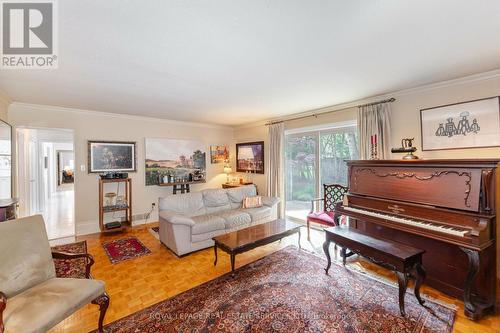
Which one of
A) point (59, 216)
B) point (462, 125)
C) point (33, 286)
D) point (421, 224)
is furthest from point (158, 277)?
point (59, 216)

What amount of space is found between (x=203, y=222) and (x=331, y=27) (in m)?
3.05

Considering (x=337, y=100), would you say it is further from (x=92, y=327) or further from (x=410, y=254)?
(x=92, y=327)

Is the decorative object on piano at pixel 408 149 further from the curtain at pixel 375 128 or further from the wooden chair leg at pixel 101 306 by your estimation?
the wooden chair leg at pixel 101 306

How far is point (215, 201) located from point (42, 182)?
5.45 meters

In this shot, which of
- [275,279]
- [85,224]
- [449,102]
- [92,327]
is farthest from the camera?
[85,224]

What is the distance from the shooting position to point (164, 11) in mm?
1531

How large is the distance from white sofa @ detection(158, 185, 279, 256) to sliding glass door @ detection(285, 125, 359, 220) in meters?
Result: 0.67

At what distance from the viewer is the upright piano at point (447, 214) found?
82.5 inches

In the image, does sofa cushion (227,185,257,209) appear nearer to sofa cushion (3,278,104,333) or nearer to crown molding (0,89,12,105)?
sofa cushion (3,278,104,333)

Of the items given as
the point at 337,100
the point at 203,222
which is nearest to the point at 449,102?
the point at 337,100

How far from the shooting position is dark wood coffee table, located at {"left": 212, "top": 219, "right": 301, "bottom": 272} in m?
2.78

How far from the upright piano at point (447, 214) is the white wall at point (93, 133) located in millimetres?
4429

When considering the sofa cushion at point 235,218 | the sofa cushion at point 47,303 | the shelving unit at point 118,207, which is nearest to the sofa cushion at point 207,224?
the sofa cushion at point 235,218

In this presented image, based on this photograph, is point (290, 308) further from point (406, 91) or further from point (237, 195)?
point (406, 91)
